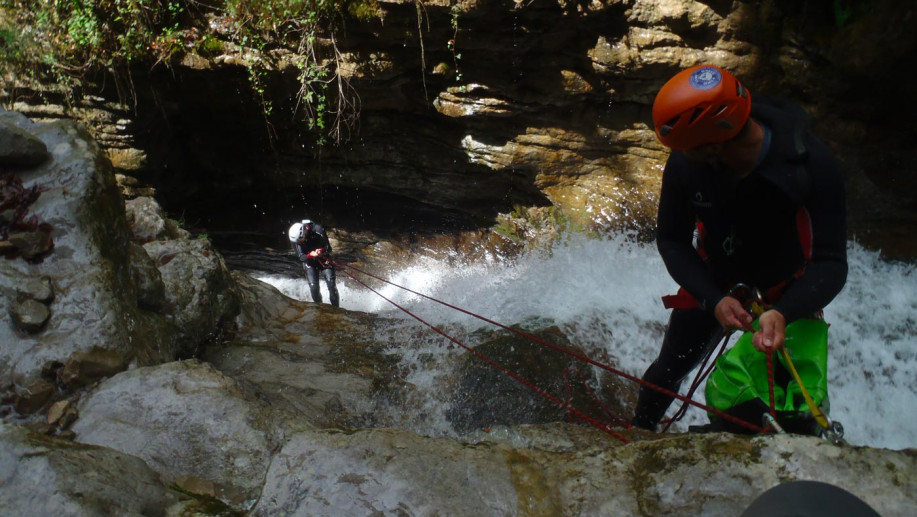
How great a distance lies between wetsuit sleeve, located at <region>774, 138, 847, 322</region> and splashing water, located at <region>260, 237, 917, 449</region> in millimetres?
2207

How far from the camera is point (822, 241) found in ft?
6.08

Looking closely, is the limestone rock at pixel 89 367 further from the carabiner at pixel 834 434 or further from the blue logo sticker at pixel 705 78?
the carabiner at pixel 834 434

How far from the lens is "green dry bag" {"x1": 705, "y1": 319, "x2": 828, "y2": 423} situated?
1.78 m

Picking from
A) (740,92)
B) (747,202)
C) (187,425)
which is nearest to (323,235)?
(187,425)

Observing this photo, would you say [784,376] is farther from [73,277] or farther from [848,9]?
[848,9]

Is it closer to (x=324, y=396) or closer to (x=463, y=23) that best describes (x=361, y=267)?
(x=463, y=23)

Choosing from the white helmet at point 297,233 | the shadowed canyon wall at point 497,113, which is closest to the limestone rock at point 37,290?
the white helmet at point 297,233

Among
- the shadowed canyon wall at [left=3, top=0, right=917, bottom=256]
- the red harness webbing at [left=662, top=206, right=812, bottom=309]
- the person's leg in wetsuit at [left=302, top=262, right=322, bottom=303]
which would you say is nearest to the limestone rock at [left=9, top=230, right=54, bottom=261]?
the red harness webbing at [left=662, top=206, right=812, bottom=309]

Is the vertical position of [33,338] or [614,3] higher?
[614,3]

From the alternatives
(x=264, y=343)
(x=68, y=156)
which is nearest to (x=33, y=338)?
(x=68, y=156)

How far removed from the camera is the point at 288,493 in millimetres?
1737

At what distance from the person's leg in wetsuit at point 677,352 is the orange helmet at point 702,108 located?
0.86 metres

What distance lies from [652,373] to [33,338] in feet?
11.1

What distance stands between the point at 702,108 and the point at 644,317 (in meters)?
3.70
